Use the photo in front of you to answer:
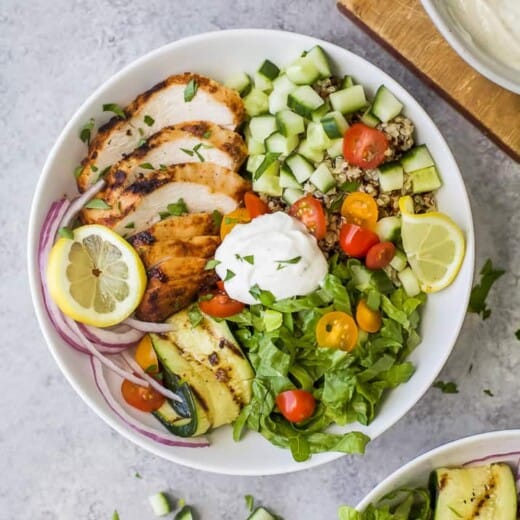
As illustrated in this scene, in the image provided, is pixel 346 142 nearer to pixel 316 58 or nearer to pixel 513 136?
pixel 316 58

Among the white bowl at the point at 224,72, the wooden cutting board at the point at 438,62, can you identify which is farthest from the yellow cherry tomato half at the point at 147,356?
the wooden cutting board at the point at 438,62

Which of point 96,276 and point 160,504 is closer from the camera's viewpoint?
point 96,276

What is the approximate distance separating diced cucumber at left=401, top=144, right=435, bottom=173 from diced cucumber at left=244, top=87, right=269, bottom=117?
528 mm

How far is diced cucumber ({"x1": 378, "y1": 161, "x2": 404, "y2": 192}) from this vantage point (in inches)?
122

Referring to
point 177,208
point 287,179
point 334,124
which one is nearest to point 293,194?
point 287,179

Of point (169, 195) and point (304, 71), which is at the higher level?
point (304, 71)

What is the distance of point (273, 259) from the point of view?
3.09 m

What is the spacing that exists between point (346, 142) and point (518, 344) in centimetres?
99

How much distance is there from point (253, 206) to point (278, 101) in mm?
368

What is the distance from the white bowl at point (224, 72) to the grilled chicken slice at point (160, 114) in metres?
0.05

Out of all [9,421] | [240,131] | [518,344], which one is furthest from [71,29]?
[518,344]

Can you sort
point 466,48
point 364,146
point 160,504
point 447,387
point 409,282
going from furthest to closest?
point 160,504, point 447,387, point 409,282, point 364,146, point 466,48

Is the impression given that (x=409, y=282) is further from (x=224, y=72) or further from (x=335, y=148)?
(x=224, y=72)

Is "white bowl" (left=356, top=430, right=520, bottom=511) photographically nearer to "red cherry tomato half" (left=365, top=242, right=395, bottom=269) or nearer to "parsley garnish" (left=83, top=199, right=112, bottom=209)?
"red cherry tomato half" (left=365, top=242, right=395, bottom=269)
